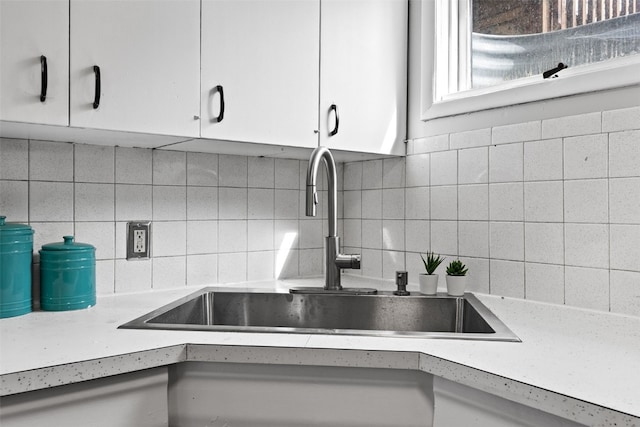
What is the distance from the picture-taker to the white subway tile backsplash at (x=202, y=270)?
1812 millimetres

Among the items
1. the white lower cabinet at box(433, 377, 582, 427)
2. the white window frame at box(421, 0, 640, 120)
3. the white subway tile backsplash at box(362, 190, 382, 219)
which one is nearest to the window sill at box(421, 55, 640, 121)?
the white window frame at box(421, 0, 640, 120)

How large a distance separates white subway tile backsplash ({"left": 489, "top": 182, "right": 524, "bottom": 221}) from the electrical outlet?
1129 millimetres

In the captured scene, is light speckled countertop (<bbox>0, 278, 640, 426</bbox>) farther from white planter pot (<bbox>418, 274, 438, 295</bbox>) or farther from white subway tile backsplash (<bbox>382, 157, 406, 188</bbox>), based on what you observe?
white subway tile backsplash (<bbox>382, 157, 406, 188</bbox>)

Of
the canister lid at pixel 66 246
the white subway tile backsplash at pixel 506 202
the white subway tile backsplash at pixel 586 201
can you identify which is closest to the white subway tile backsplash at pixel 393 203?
the white subway tile backsplash at pixel 506 202

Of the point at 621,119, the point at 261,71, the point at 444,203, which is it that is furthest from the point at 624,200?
the point at 261,71

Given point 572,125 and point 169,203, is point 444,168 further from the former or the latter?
point 169,203

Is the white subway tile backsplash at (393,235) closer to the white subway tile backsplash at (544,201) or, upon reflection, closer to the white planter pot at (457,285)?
the white planter pot at (457,285)

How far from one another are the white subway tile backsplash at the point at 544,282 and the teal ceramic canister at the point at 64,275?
130 cm

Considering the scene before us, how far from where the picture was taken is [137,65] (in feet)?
4.37

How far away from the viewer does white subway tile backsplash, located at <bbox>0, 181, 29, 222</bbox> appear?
4.77 ft

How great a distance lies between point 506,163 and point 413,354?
82 cm

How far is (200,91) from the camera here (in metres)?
1.44

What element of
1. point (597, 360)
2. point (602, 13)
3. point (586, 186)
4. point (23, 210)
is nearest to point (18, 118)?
point (23, 210)

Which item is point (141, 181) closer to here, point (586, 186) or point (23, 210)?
point (23, 210)
